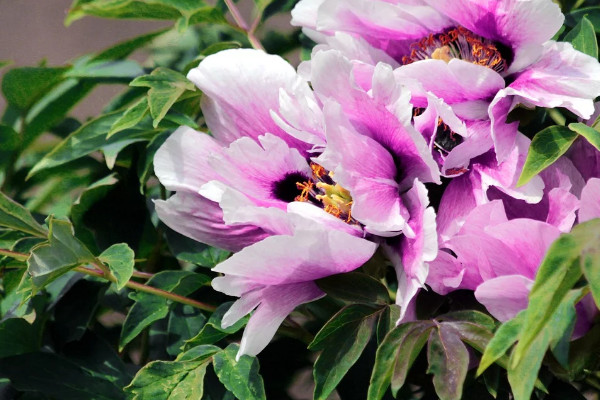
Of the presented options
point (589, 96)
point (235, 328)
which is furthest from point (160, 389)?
point (589, 96)

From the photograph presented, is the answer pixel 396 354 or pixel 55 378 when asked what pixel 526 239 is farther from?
pixel 55 378

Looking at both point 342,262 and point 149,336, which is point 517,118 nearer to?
point 342,262

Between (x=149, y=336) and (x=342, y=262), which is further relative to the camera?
(x=149, y=336)

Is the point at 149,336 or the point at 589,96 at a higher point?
the point at 589,96

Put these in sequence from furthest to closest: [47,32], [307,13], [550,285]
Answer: [47,32]
[307,13]
[550,285]

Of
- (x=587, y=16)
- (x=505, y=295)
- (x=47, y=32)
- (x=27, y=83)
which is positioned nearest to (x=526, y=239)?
(x=505, y=295)

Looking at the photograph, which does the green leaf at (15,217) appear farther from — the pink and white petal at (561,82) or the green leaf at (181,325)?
the pink and white petal at (561,82)

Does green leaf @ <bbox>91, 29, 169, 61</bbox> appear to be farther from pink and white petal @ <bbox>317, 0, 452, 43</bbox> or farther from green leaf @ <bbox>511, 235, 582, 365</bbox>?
green leaf @ <bbox>511, 235, 582, 365</bbox>
